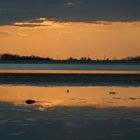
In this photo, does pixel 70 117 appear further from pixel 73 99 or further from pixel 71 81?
pixel 71 81

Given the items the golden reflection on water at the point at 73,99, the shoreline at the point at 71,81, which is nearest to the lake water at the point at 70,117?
the golden reflection on water at the point at 73,99

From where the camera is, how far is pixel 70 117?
21188 millimetres

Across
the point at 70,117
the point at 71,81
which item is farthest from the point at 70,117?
the point at 71,81

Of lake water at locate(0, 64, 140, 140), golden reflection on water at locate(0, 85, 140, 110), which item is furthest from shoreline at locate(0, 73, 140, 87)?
lake water at locate(0, 64, 140, 140)

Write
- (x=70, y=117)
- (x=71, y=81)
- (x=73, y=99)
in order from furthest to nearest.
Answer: (x=71, y=81) < (x=73, y=99) < (x=70, y=117)

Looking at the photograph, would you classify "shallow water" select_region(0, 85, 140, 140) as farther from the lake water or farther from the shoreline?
the shoreline

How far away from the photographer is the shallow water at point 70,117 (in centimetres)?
1730

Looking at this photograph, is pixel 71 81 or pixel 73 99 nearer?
pixel 73 99

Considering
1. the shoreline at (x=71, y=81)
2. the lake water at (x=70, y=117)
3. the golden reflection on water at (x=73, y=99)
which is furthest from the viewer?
the shoreline at (x=71, y=81)

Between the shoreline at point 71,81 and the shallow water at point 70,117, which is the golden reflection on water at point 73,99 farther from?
the shoreline at point 71,81

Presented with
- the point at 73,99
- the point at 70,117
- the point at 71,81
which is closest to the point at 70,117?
the point at 70,117

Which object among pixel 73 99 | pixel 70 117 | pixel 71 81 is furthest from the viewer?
pixel 71 81

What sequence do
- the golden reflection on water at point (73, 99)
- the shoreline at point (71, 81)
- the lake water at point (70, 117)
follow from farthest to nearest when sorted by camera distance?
the shoreline at point (71, 81)
the golden reflection on water at point (73, 99)
the lake water at point (70, 117)

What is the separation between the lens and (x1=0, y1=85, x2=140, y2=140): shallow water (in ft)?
56.7
